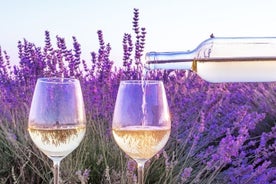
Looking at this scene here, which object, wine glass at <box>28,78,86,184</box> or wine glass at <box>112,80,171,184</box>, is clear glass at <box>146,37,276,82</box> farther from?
wine glass at <box>28,78,86,184</box>

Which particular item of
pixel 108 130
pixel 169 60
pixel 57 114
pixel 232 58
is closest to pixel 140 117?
pixel 57 114

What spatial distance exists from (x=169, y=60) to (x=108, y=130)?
1.00 meters

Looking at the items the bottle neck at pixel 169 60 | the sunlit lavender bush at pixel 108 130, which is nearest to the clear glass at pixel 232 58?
the bottle neck at pixel 169 60

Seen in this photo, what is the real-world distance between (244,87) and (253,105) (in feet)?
1.47

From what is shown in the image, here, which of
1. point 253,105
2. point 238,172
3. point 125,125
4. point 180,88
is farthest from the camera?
point 253,105

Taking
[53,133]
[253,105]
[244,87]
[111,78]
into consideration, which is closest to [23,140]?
[111,78]

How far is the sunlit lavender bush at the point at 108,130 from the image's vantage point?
3.16 metres

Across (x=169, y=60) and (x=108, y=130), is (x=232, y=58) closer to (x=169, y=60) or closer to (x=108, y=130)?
(x=169, y=60)

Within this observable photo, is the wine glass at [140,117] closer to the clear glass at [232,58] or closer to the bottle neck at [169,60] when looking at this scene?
the bottle neck at [169,60]

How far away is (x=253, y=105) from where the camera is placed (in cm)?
532

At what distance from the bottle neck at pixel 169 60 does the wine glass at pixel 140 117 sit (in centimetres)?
38

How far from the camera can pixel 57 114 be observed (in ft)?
6.83

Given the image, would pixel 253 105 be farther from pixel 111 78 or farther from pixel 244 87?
A: pixel 111 78

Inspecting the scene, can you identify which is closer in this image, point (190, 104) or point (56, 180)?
point (56, 180)
